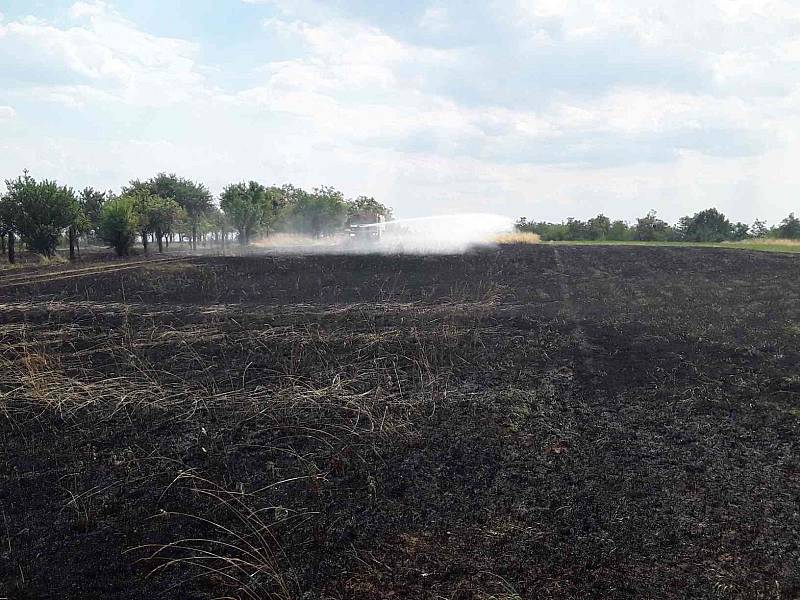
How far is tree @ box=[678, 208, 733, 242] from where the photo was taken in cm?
5003

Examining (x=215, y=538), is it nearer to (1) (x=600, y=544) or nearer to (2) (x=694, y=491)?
(1) (x=600, y=544)

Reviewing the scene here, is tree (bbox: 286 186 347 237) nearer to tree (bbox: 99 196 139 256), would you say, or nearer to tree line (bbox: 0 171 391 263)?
tree line (bbox: 0 171 391 263)

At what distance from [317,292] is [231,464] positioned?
42.0 ft

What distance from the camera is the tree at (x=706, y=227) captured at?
50031 mm

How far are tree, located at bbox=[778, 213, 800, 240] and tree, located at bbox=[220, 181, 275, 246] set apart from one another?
42816mm

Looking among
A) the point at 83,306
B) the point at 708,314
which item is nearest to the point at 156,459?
the point at 83,306

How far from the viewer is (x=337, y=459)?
6785mm

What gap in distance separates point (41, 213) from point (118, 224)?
13.3ft

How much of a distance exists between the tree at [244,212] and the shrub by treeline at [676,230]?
87.4 feet

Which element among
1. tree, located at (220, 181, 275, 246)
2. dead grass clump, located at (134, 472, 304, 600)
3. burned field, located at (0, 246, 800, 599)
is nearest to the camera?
dead grass clump, located at (134, 472, 304, 600)

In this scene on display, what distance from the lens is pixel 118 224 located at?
1373 inches

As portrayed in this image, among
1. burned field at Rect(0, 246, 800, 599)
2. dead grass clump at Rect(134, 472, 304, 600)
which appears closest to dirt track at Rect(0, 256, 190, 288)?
burned field at Rect(0, 246, 800, 599)

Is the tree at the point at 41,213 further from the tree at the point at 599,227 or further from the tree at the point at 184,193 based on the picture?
the tree at the point at 599,227

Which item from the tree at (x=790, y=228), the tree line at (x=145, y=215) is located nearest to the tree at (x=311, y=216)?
the tree line at (x=145, y=215)
